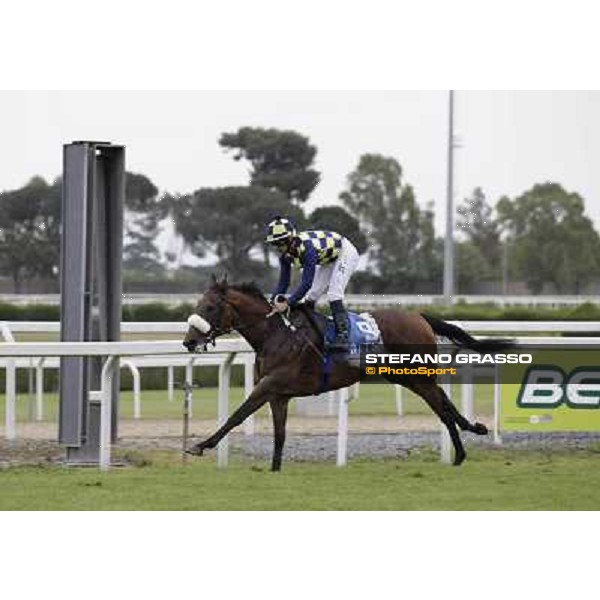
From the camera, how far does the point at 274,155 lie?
A: 40031 millimetres

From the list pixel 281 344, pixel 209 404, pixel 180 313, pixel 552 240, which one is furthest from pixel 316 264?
pixel 552 240

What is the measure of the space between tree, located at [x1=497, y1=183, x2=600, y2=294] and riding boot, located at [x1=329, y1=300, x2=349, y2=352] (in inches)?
1180

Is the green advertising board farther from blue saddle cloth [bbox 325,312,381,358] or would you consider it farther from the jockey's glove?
the jockey's glove

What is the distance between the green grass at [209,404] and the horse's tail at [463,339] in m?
3.28

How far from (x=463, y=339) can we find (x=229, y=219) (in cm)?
2588

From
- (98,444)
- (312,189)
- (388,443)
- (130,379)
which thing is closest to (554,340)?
(388,443)

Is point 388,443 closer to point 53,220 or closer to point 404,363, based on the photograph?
point 404,363

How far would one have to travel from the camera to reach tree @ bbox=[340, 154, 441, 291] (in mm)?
39594

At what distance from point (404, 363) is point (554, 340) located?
1.21 metres

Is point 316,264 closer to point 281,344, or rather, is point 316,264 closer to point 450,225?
point 281,344

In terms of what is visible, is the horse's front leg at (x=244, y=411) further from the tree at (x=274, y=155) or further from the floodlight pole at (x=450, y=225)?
the tree at (x=274, y=155)

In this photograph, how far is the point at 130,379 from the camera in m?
20.4

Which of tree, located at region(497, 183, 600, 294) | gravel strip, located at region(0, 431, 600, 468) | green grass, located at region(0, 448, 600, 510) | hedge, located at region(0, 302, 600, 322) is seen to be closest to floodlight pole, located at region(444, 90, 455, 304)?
hedge, located at region(0, 302, 600, 322)

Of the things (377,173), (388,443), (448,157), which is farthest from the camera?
(377,173)
